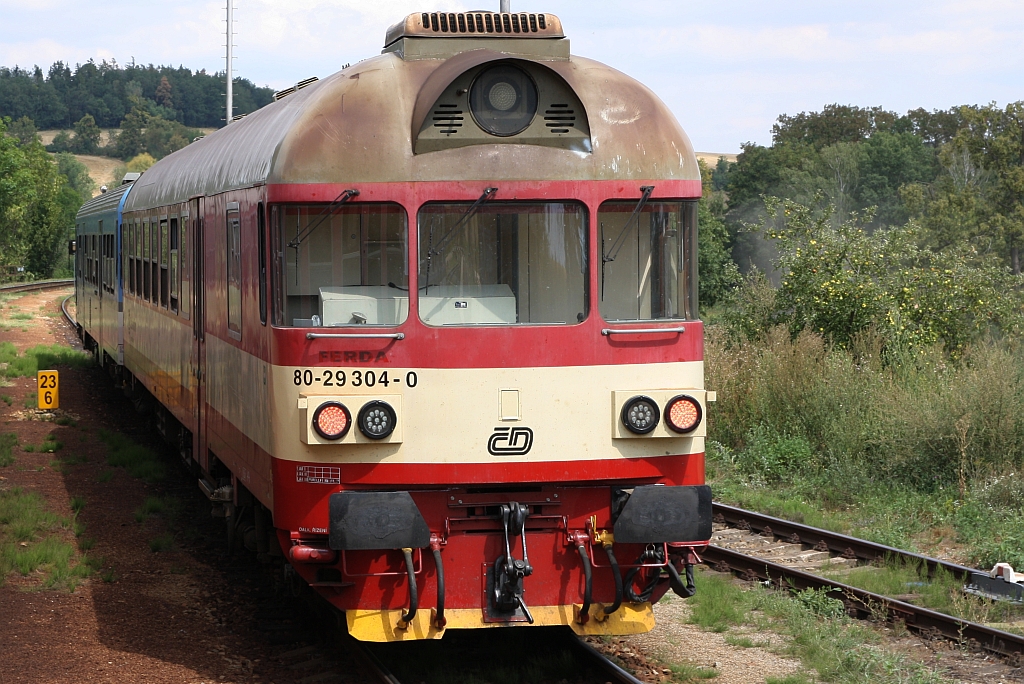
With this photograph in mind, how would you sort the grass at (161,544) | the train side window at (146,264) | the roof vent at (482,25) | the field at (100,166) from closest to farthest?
the roof vent at (482,25), the grass at (161,544), the train side window at (146,264), the field at (100,166)

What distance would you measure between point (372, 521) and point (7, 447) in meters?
9.50

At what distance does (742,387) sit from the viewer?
15.8m

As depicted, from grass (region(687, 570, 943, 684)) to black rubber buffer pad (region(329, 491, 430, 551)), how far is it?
2429mm

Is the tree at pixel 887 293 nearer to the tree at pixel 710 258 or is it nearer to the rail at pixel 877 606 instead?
the rail at pixel 877 606

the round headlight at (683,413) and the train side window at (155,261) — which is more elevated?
the train side window at (155,261)

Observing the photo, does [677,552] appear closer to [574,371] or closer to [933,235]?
[574,371]

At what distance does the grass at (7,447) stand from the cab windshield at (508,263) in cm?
877

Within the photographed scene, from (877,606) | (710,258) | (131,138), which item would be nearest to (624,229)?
(877,606)

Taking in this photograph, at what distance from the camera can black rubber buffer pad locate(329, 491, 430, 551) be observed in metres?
6.16

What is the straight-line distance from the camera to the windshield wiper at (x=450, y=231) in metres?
6.38

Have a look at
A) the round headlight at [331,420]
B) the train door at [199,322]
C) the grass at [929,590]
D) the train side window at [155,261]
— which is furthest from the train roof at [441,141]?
the train side window at [155,261]

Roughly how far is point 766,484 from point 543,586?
25.5 ft

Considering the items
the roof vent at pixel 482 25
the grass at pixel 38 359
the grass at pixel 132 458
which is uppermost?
the roof vent at pixel 482 25

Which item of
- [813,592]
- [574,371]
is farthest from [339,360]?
[813,592]
